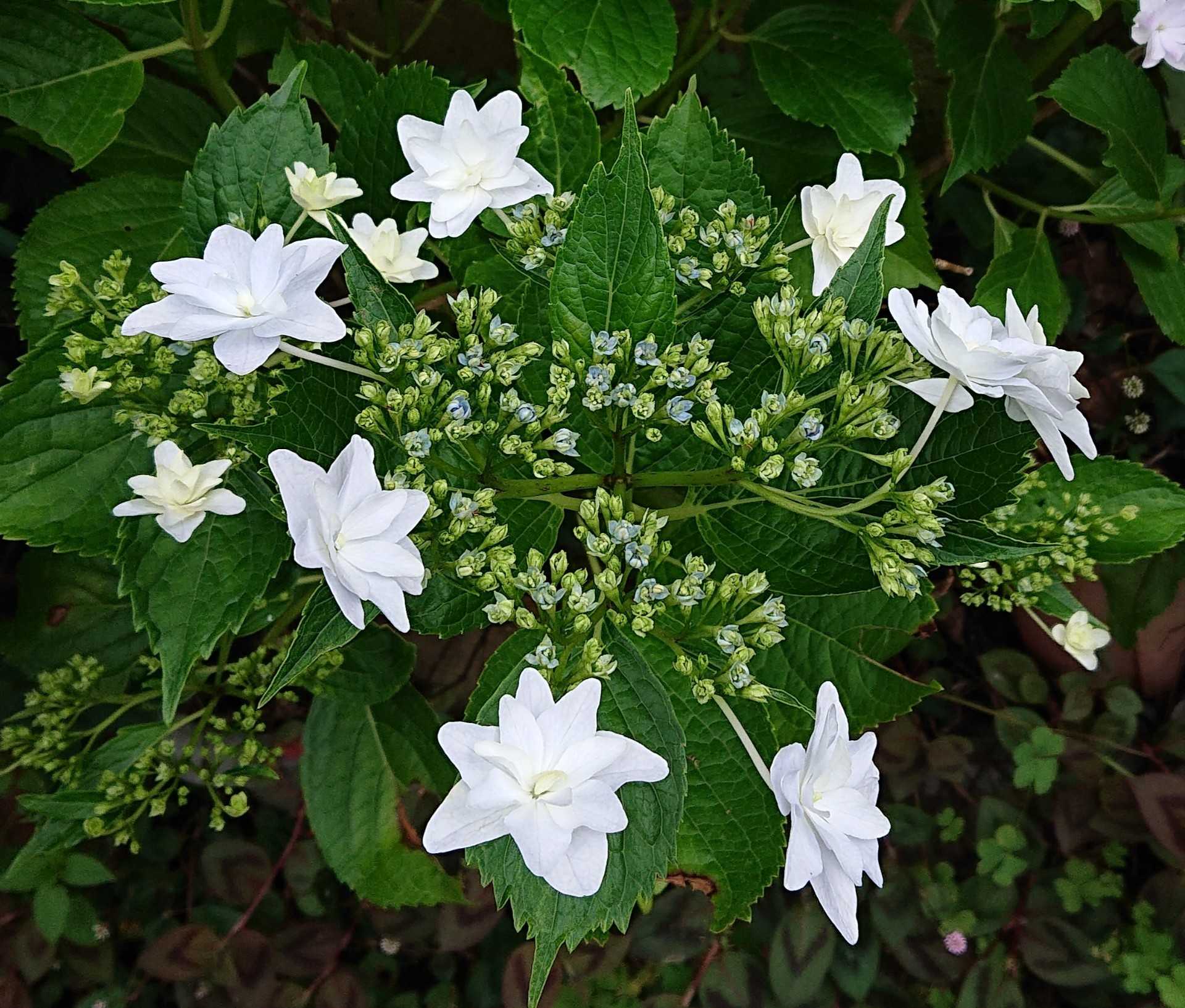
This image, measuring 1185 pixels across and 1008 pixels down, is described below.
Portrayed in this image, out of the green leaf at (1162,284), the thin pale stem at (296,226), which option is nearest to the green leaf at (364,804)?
the thin pale stem at (296,226)

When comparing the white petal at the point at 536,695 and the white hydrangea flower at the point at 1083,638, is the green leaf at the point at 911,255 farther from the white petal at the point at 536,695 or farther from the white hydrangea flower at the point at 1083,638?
the white petal at the point at 536,695

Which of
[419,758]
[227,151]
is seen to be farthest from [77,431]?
[419,758]

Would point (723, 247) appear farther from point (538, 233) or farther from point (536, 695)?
point (536, 695)

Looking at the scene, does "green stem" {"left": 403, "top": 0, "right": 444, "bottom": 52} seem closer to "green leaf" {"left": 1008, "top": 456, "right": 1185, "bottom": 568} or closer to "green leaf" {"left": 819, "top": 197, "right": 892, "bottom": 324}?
"green leaf" {"left": 819, "top": 197, "right": 892, "bottom": 324}

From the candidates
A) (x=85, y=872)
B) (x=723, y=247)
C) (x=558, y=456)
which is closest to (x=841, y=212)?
(x=723, y=247)

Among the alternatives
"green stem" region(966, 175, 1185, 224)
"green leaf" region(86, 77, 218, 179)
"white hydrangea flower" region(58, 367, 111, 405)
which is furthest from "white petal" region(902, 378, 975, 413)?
"green leaf" region(86, 77, 218, 179)

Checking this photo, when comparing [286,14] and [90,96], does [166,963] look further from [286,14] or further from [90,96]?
[286,14]
